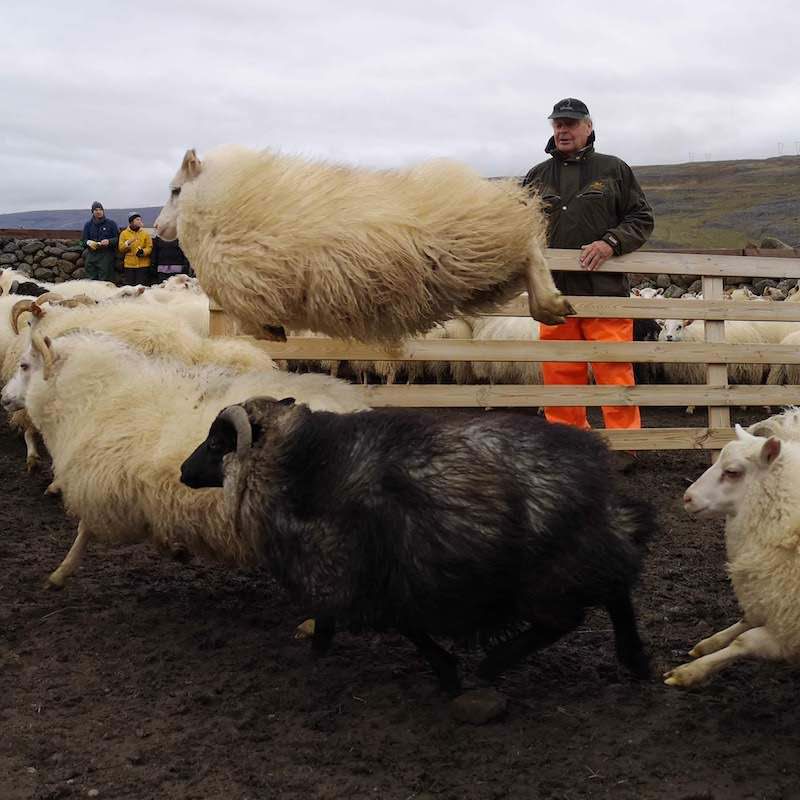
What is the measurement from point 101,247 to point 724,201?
49.5 metres

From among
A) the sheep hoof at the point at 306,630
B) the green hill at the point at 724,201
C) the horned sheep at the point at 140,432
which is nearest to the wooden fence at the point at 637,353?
the horned sheep at the point at 140,432

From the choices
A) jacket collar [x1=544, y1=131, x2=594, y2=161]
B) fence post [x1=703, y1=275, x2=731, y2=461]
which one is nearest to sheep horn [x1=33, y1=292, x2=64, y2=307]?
jacket collar [x1=544, y1=131, x2=594, y2=161]

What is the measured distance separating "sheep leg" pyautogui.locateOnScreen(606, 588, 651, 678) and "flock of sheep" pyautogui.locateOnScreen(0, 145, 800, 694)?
11 millimetres

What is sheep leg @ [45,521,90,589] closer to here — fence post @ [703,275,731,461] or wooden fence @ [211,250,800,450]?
wooden fence @ [211,250,800,450]

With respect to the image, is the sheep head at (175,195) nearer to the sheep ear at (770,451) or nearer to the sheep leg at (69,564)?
the sheep leg at (69,564)

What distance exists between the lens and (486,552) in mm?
3850

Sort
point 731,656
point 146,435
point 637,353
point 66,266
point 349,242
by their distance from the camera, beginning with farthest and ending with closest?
point 66,266 → point 637,353 → point 146,435 → point 349,242 → point 731,656

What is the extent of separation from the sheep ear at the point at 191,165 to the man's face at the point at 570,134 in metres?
3.23

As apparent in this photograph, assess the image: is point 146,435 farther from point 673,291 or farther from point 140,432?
point 673,291

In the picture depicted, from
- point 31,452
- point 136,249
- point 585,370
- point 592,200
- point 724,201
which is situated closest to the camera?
point 592,200

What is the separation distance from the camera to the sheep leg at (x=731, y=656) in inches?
157

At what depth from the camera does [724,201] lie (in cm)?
6000

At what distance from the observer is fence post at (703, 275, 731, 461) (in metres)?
8.23

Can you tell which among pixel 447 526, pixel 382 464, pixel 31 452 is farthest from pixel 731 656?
pixel 31 452
